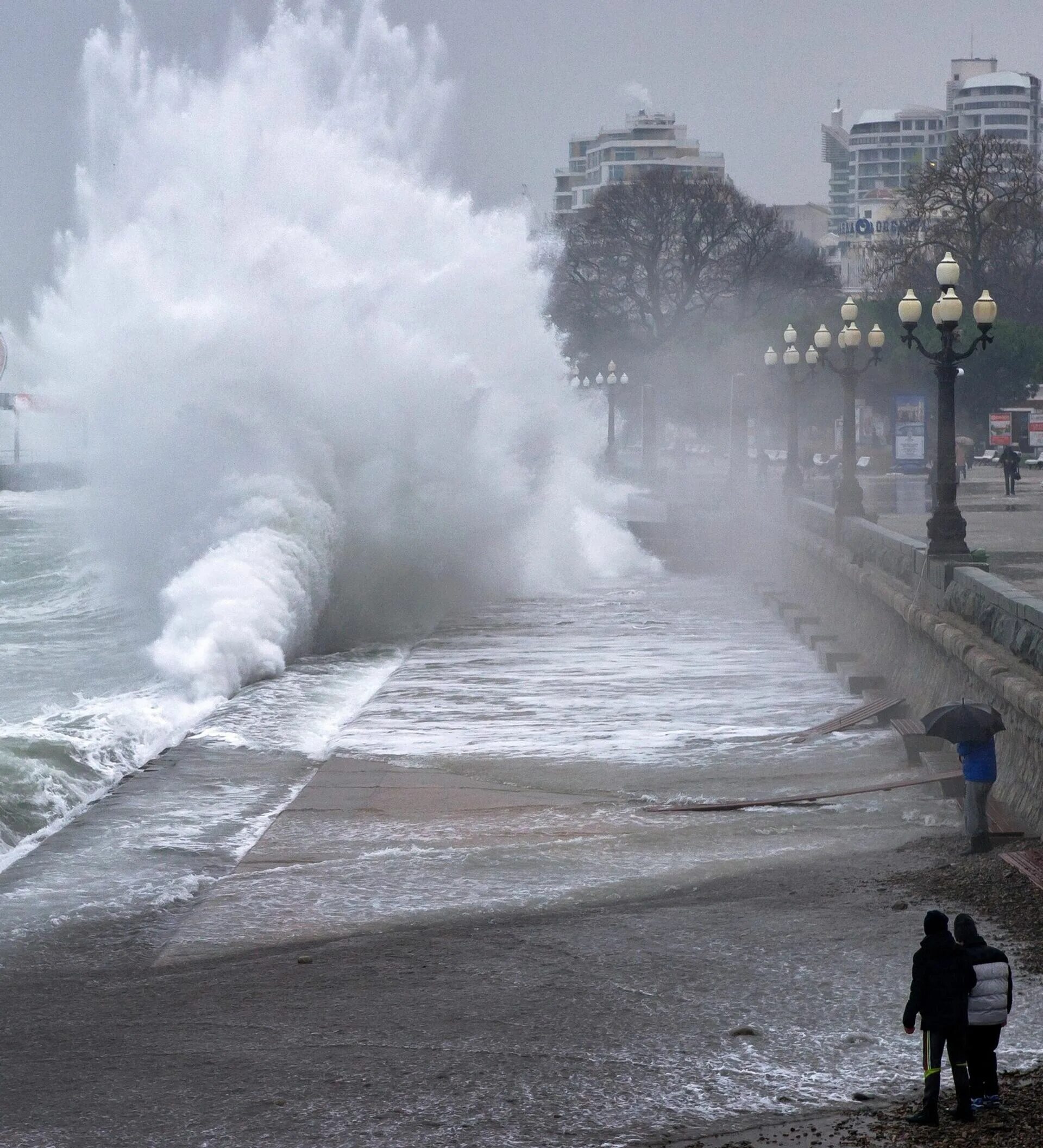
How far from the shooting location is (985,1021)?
7027mm

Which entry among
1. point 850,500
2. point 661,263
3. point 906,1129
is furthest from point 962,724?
point 661,263

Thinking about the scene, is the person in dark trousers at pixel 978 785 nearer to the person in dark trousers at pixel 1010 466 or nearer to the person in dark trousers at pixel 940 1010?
the person in dark trousers at pixel 940 1010

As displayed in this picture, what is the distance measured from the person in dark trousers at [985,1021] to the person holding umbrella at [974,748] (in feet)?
11.1

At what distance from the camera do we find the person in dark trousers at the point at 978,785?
1061 cm

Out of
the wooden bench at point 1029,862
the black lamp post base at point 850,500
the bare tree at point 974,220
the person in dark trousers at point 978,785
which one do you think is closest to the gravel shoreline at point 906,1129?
the wooden bench at point 1029,862

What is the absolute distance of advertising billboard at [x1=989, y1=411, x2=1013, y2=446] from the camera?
193 feet

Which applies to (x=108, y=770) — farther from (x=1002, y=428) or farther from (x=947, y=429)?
(x=1002, y=428)

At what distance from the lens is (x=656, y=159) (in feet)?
649

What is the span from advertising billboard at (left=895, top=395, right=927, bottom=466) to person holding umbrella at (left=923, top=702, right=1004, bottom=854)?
39236 mm

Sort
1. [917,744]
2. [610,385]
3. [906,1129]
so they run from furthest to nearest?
1. [610,385]
2. [917,744]
3. [906,1129]

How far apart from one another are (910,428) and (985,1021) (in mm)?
44321

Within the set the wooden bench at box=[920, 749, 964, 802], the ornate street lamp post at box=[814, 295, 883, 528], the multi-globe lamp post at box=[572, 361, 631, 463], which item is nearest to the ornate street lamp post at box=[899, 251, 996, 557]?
the wooden bench at box=[920, 749, 964, 802]

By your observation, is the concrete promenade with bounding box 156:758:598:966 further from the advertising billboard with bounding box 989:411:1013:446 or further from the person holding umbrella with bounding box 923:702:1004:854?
the advertising billboard with bounding box 989:411:1013:446

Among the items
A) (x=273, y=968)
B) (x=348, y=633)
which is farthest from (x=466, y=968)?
(x=348, y=633)
